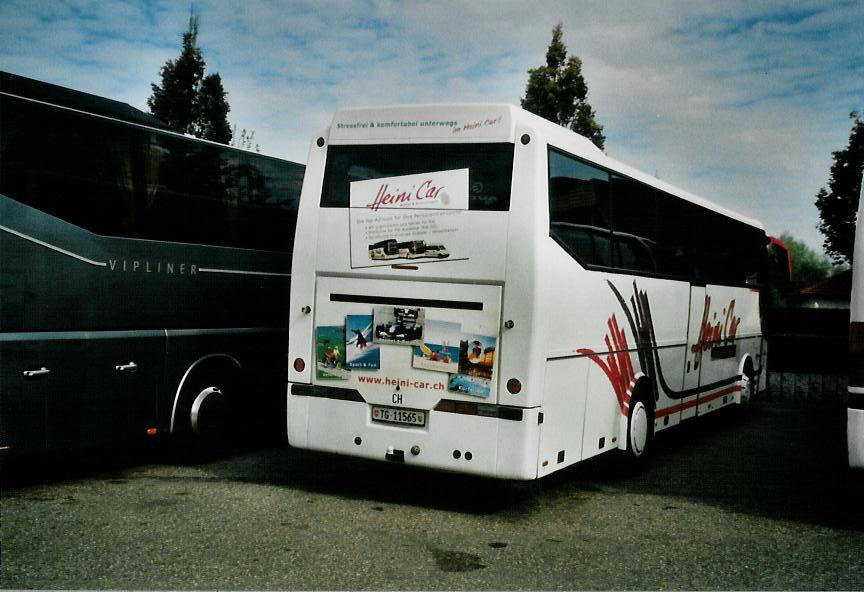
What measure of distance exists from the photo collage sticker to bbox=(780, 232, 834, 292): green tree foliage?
102 meters

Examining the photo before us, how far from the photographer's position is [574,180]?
7.37 m

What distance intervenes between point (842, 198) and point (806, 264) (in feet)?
279

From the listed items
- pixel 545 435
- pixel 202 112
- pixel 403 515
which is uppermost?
pixel 202 112

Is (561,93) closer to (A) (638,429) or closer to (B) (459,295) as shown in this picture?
(A) (638,429)

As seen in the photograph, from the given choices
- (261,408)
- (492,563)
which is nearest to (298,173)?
(261,408)

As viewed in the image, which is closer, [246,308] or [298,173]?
[246,308]

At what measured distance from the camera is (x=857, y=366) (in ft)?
20.5

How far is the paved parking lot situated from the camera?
5227 millimetres

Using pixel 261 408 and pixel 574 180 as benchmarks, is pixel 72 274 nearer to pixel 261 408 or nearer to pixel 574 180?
pixel 261 408

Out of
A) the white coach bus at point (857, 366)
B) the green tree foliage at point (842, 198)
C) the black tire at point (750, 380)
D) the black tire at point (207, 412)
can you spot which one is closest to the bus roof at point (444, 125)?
the white coach bus at point (857, 366)

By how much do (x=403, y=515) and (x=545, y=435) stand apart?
130 cm

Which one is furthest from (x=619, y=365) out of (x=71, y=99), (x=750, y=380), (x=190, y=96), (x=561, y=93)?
(x=561, y=93)

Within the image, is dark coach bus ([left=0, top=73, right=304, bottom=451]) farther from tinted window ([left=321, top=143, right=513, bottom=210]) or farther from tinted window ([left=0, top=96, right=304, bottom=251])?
tinted window ([left=321, top=143, right=513, bottom=210])

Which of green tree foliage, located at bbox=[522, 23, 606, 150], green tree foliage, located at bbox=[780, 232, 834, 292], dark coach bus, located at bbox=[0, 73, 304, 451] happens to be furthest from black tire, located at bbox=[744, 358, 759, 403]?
green tree foliage, located at bbox=[780, 232, 834, 292]
